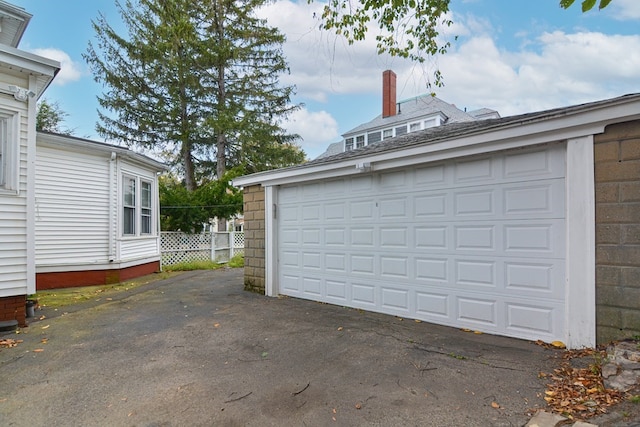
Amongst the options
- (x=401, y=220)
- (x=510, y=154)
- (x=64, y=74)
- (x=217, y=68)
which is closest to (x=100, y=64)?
(x=64, y=74)

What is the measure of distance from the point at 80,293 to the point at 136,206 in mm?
3045

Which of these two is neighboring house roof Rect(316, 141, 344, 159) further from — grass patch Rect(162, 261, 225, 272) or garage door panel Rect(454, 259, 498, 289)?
garage door panel Rect(454, 259, 498, 289)

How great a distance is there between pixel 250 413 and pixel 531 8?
788 cm

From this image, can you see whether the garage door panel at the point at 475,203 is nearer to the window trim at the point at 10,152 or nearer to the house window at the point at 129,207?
the window trim at the point at 10,152

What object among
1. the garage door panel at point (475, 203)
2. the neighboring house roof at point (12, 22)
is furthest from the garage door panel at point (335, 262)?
the neighboring house roof at point (12, 22)

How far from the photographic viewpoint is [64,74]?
14.9 m

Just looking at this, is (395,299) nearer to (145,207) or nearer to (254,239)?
(254,239)

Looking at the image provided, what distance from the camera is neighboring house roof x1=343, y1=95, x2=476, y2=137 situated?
17469 mm

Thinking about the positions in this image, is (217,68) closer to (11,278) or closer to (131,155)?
(131,155)

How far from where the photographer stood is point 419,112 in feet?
57.7

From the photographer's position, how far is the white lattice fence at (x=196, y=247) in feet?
40.1

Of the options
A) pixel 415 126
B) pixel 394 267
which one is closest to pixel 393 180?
pixel 394 267

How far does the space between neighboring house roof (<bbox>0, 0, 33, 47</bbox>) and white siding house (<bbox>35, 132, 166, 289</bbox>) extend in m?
1.99

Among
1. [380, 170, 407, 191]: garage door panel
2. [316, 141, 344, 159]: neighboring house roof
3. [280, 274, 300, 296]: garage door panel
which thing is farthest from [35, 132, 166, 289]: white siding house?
[316, 141, 344, 159]: neighboring house roof
